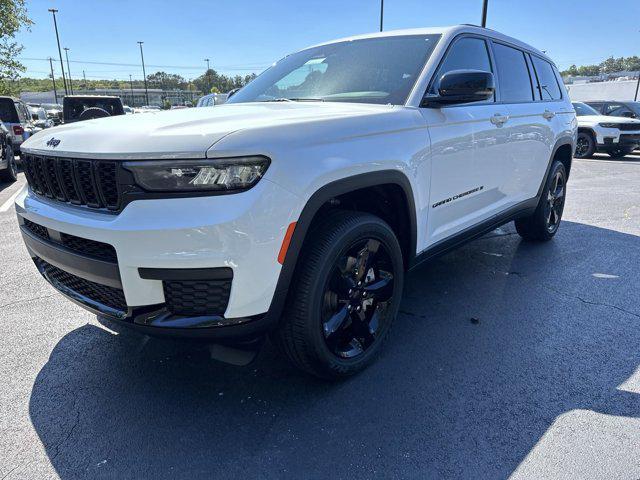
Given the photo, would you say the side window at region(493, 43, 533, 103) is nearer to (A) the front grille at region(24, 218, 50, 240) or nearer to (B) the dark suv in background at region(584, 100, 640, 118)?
(A) the front grille at region(24, 218, 50, 240)

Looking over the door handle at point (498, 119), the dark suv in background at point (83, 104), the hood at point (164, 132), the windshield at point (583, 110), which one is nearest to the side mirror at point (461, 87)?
the hood at point (164, 132)

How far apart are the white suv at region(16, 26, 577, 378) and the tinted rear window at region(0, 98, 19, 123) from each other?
11.3m

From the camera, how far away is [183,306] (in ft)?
6.33

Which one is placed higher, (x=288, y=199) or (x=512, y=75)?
(x=512, y=75)

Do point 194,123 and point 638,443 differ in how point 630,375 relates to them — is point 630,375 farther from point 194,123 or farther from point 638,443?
point 194,123

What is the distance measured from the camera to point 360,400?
240 cm

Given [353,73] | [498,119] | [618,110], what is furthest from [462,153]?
[618,110]

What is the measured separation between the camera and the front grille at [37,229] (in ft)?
7.68

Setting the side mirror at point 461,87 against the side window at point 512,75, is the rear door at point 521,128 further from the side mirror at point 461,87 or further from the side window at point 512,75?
the side mirror at point 461,87

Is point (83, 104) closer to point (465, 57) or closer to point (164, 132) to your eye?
point (465, 57)

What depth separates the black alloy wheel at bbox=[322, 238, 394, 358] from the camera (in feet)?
7.95

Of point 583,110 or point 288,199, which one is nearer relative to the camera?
point 288,199

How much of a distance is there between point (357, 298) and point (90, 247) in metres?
1.33

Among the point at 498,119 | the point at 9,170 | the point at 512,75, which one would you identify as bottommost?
the point at 9,170
